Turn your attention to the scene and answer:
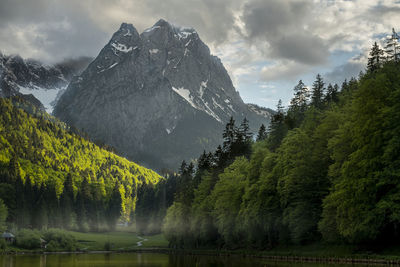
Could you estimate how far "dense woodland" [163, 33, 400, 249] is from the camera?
47.2m

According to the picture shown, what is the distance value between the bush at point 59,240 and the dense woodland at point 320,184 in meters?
37.5

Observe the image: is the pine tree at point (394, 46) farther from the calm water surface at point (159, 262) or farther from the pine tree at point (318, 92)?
the calm water surface at point (159, 262)

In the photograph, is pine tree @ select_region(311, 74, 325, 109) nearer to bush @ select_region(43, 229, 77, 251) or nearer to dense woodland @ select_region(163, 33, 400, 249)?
dense woodland @ select_region(163, 33, 400, 249)

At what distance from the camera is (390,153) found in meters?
46.2

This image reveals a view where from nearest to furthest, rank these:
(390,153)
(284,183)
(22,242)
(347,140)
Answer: (390,153)
(347,140)
(284,183)
(22,242)

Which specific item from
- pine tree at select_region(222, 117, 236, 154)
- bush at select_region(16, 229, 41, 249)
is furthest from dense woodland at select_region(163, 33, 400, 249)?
bush at select_region(16, 229, 41, 249)

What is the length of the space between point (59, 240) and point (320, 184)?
310 feet

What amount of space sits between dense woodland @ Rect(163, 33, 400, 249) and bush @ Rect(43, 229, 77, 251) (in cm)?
3752

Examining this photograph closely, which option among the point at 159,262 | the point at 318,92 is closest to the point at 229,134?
the point at 318,92

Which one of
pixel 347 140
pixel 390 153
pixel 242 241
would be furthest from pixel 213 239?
pixel 390 153

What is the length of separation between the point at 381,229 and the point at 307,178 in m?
19.9

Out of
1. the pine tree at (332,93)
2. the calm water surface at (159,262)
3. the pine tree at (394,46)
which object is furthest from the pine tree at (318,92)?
the calm water surface at (159,262)

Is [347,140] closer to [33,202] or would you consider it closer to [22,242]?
[22,242]

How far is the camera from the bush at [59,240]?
435 feet
